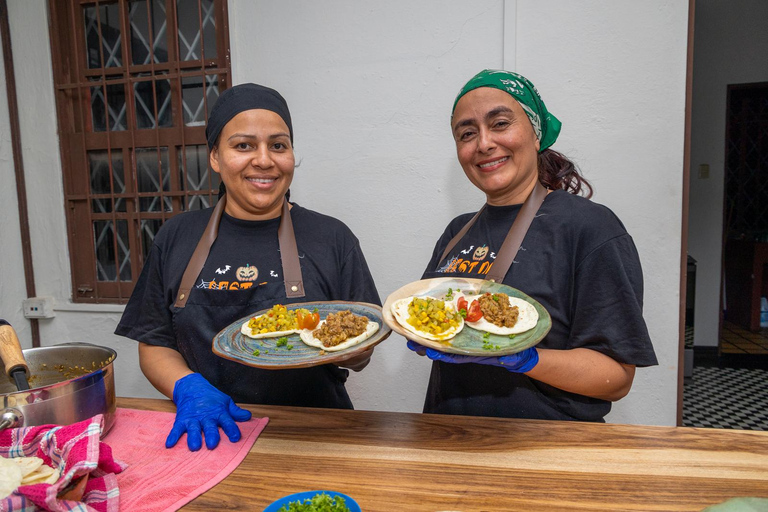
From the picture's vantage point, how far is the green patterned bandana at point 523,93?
69.9 inches

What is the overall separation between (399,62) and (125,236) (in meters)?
2.33

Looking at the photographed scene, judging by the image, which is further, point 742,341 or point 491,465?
point 742,341

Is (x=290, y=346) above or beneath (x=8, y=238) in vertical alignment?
beneath

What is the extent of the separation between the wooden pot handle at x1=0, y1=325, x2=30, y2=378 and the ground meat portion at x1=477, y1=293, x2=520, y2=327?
4.65 ft

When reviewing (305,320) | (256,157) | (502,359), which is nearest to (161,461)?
(305,320)

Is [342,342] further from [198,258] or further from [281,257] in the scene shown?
[198,258]

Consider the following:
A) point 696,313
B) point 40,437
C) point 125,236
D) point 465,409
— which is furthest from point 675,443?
point 696,313

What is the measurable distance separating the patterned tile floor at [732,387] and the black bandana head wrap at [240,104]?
13.7ft

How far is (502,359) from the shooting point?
55.4 inches

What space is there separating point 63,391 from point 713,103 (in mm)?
7385

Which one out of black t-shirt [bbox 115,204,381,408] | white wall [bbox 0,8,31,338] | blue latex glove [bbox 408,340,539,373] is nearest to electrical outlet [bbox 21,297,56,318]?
white wall [bbox 0,8,31,338]

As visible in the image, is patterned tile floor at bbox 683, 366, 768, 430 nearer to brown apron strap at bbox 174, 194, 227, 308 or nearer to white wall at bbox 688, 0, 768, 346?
white wall at bbox 688, 0, 768, 346

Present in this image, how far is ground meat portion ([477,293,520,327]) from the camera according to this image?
1.58m

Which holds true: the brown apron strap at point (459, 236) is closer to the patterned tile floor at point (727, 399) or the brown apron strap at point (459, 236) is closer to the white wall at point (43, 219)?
the white wall at point (43, 219)
